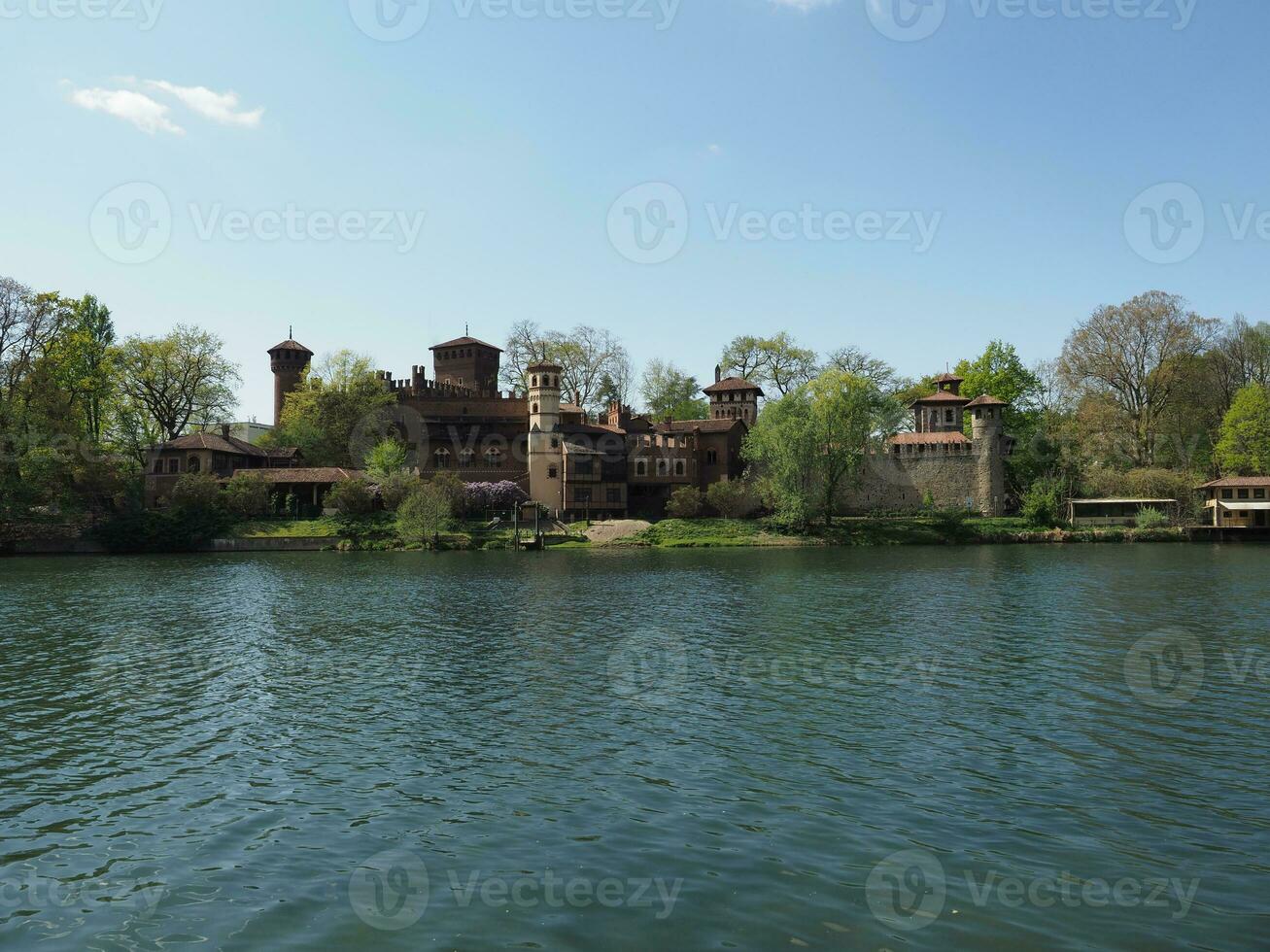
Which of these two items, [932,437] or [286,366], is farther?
[286,366]

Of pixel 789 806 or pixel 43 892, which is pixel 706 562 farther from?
pixel 43 892

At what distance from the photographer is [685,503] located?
7781 centimetres

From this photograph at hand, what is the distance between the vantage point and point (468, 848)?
425 inches

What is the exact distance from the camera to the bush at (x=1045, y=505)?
249 ft

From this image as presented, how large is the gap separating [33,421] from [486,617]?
50.2 m

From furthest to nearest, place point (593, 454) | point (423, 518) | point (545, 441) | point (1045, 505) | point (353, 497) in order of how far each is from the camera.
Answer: point (545, 441), point (593, 454), point (1045, 505), point (353, 497), point (423, 518)

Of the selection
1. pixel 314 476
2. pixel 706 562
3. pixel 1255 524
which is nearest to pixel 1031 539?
pixel 1255 524

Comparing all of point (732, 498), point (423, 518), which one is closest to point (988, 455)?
point (732, 498)

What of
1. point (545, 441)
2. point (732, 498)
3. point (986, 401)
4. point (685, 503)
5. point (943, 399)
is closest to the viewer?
point (732, 498)

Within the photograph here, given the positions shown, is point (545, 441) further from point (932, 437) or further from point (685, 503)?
point (932, 437)

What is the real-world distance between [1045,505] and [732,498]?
26.9 meters

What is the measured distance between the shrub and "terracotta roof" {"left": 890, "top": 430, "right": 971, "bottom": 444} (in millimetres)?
49188

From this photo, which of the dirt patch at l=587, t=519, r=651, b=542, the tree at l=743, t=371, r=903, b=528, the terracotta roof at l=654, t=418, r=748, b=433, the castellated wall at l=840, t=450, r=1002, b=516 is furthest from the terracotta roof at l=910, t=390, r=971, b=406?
the dirt patch at l=587, t=519, r=651, b=542

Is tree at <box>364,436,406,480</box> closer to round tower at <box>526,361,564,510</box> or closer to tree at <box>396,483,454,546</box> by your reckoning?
tree at <box>396,483,454,546</box>
